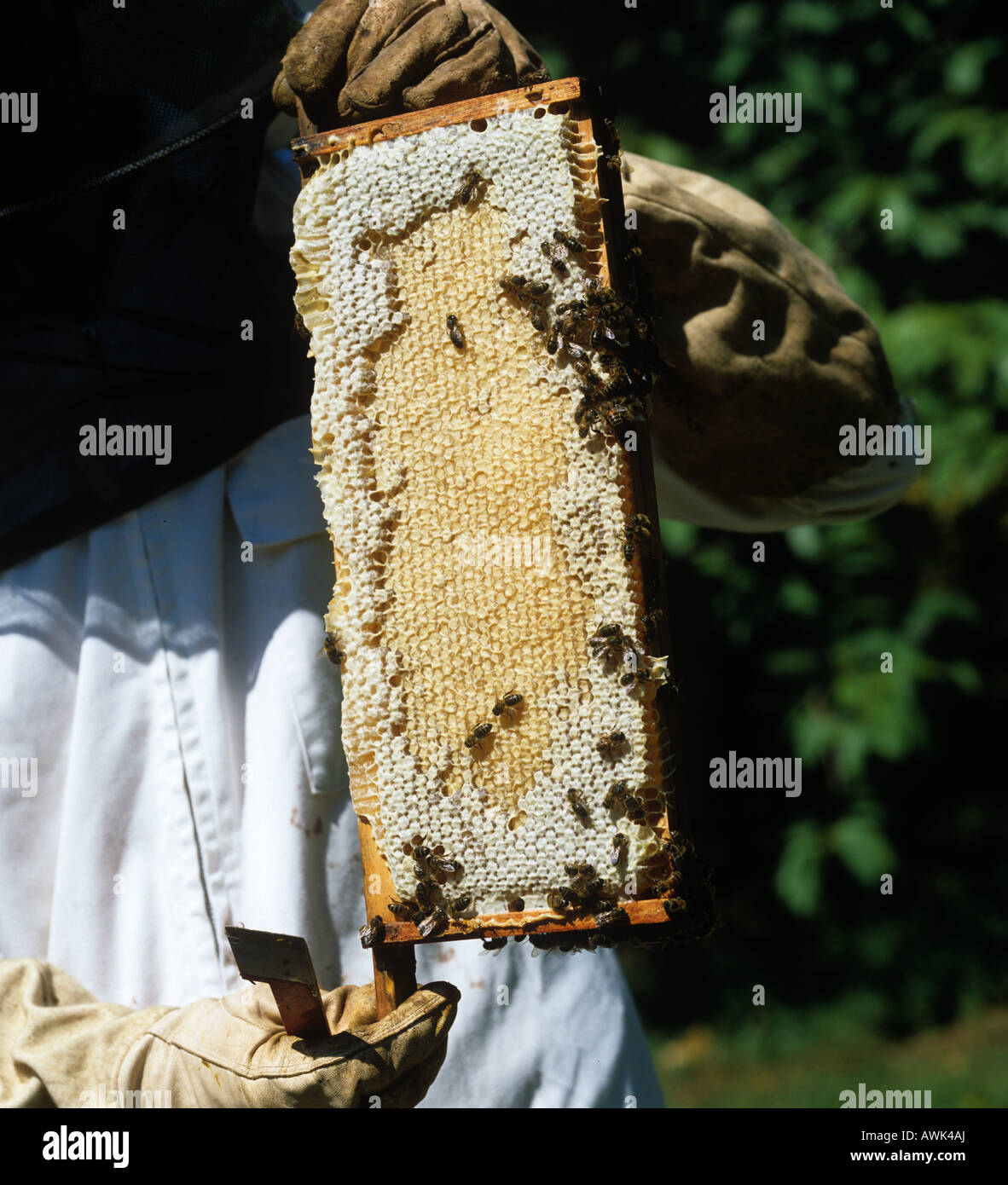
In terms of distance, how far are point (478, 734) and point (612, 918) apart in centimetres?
29

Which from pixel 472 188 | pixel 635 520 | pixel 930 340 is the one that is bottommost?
pixel 635 520

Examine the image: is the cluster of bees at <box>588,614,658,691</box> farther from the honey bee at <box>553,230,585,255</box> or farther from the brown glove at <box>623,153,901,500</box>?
the brown glove at <box>623,153,901,500</box>

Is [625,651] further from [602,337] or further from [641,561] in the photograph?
[602,337]

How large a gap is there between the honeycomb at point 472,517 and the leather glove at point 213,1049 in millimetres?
197

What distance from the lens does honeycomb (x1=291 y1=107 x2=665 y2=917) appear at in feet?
4.82

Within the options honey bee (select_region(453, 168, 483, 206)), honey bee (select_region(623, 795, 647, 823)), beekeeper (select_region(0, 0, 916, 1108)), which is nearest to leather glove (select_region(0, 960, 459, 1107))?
beekeeper (select_region(0, 0, 916, 1108))

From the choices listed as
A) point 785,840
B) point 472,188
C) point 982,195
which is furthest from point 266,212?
point 785,840

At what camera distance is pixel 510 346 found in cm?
152

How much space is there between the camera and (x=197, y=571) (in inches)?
74.0

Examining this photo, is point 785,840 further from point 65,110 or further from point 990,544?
point 65,110

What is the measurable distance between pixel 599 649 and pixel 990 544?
3580 millimetres

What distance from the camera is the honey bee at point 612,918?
1.41m

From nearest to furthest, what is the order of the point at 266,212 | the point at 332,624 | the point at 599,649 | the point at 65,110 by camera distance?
1. the point at 599,649
2. the point at 332,624
3. the point at 65,110
4. the point at 266,212
